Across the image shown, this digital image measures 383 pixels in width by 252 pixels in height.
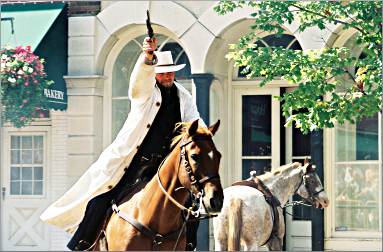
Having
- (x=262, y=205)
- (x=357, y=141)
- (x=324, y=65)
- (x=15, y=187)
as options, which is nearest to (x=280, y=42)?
(x=324, y=65)

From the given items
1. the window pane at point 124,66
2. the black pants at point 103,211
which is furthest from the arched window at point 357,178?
the black pants at point 103,211

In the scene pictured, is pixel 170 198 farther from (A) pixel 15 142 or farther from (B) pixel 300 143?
(A) pixel 15 142

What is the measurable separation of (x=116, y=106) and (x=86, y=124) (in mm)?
353

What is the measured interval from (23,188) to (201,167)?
3.64m

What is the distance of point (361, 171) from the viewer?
9.16 metres

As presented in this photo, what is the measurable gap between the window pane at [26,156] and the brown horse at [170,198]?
2714mm

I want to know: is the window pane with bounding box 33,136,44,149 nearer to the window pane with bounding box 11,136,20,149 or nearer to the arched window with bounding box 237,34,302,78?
the window pane with bounding box 11,136,20,149

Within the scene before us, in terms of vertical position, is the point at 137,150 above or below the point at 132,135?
below

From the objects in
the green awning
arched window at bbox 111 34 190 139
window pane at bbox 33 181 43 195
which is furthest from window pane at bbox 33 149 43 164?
the green awning

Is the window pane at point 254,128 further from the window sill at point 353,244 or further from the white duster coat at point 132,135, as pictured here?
the white duster coat at point 132,135

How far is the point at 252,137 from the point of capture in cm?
934

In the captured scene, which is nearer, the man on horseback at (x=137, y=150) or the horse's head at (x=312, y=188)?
the man on horseback at (x=137, y=150)

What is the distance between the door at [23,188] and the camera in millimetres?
9273

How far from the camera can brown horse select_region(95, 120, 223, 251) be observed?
6.14 metres
